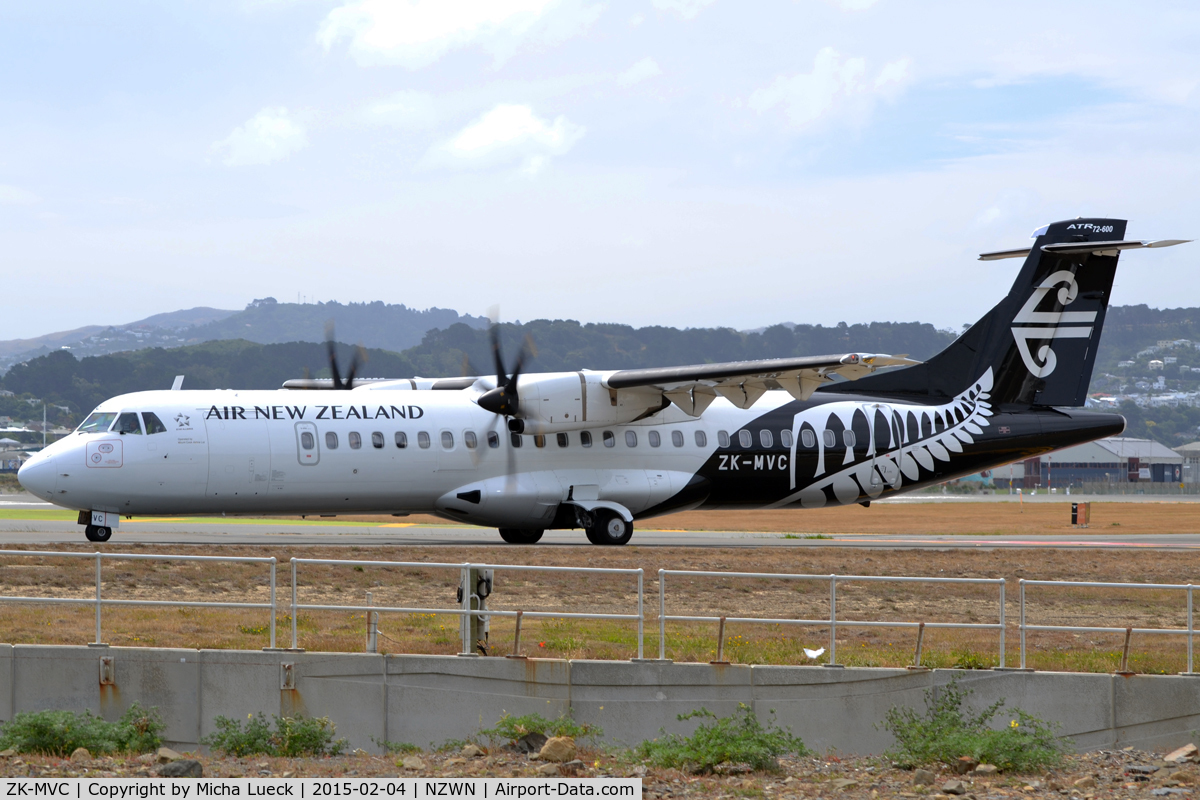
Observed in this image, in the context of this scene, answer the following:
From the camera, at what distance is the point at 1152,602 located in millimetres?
20094

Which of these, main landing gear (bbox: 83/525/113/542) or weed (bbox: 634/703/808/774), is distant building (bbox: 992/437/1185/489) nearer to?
main landing gear (bbox: 83/525/113/542)

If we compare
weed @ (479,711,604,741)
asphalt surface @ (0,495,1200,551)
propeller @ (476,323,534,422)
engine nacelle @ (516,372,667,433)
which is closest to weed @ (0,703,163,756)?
weed @ (479,711,604,741)

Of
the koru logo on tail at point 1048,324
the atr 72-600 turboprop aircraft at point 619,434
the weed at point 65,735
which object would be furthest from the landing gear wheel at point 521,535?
the weed at point 65,735

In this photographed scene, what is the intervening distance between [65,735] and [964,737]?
8744 millimetres

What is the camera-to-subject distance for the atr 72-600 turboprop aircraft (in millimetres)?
24016

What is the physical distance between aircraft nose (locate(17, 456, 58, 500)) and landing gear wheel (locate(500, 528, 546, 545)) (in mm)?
9854

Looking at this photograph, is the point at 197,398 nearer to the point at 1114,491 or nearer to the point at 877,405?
the point at 877,405

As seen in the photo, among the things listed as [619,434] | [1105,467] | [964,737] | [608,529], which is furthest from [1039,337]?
[1105,467]

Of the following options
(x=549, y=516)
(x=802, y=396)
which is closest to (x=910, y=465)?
(x=802, y=396)

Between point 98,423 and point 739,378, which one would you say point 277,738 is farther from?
point 739,378

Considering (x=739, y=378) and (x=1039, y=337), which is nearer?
(x=739, y=378)

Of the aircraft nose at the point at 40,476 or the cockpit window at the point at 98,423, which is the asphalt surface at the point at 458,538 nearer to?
the aircraft nose at the point at 40,476

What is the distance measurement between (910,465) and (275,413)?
1478 centimetres

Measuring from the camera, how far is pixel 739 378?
2558 cm
